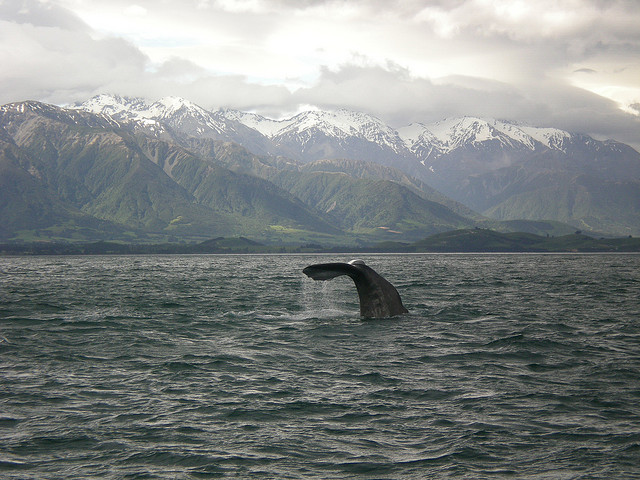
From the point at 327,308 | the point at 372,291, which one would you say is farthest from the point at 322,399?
→ the point at 327,308

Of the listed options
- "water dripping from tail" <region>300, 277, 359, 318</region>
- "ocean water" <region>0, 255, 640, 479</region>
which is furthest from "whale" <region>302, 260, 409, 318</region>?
"water dripping from tail" <region>300, 277, 359, 318</region>

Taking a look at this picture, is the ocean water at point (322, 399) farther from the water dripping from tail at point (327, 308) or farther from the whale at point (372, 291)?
the water dripping from tail at point (327, 308)

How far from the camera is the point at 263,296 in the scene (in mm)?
52781

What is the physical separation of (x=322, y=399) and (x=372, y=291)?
14424 millimetres

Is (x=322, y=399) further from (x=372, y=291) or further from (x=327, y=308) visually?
(x=327, y=308)

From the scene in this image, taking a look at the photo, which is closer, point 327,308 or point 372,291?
point 372,291

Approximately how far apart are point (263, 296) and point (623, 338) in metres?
31.0

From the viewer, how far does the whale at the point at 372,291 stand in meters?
27.4

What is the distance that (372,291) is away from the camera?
3094 centimetres

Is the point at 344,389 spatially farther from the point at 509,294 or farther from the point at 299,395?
the point at 509,294

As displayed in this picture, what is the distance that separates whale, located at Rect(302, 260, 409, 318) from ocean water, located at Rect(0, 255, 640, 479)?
2.41ft

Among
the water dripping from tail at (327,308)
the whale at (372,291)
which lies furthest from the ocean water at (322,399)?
the water dripping from tail at (327,308)

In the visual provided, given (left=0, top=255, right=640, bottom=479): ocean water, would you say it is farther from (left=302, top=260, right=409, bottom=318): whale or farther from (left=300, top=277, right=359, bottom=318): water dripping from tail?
(left=300, top=277, right=359, bottom=318): water dripping from tail

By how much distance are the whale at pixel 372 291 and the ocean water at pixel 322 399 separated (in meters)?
0.73
